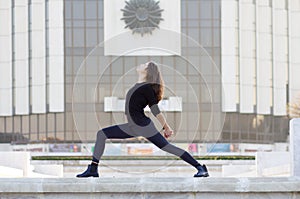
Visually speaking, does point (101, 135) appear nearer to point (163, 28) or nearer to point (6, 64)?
point (163, 28)

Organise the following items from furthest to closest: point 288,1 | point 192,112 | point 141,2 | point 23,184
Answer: point 288,1, point 141,2, point 192,112, point 23,184

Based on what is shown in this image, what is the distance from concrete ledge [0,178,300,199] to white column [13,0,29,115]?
2236 inches

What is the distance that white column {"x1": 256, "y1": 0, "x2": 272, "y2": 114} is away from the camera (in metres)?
66.6

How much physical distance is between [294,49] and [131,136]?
58350 mm

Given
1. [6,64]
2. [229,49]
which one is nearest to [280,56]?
[229,49]

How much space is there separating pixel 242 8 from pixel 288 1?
5118mm

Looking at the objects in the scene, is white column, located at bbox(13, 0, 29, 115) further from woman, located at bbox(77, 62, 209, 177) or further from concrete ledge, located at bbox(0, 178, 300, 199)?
concrete ledge, located at bbox(0, 178, 300, 199)

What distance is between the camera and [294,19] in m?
68.8

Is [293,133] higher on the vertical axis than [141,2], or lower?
lower

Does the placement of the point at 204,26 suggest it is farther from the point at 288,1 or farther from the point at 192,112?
the point at 192,112

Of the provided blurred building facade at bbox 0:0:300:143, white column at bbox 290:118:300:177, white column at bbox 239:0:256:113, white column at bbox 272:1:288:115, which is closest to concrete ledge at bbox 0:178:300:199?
white column at bbox 290:118:300:177

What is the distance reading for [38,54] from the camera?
6619 centimetres

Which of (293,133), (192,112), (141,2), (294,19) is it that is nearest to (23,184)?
(293,133)

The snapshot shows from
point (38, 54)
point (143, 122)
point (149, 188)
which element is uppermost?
point (38, 54)
